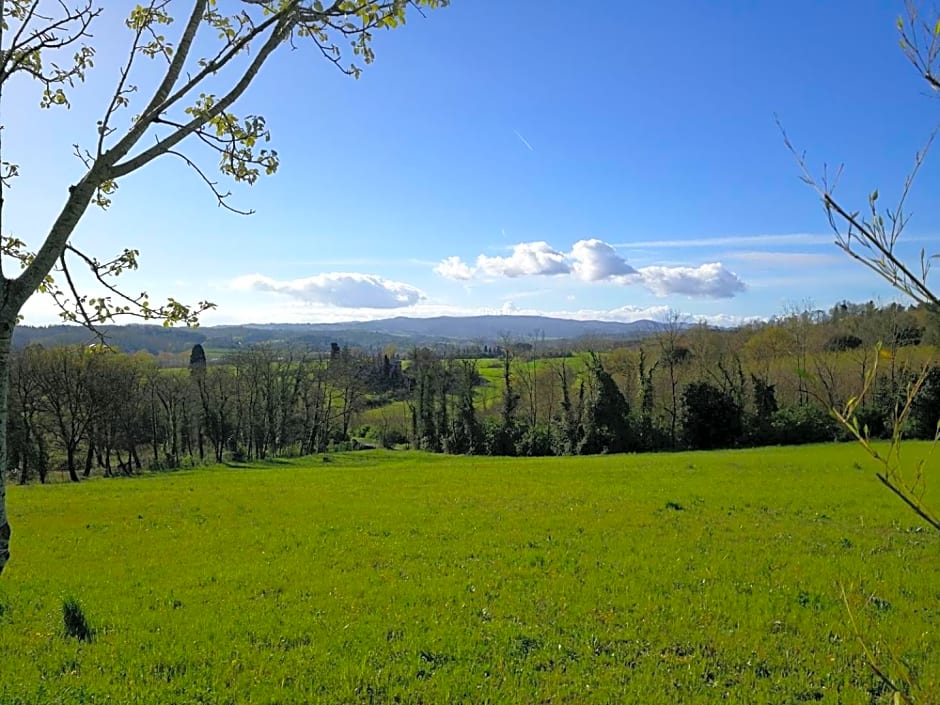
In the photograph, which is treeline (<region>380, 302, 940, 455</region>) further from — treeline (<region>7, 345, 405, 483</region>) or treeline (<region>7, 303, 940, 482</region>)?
treeline (<region>7, 345, 405, 483</region>)

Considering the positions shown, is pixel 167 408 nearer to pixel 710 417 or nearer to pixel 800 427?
pixel 710 417

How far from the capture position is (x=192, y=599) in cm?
961

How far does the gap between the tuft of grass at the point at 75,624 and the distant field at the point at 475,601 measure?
133 mm

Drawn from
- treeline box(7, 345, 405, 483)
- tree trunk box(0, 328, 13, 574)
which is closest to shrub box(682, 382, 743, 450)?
treeline box(7, 345, 405, 483)

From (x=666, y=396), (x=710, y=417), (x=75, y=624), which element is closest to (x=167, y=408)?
(x=666, y=396)

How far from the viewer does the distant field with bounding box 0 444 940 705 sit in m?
6.64

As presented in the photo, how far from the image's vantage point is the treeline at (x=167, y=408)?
40.8 meters

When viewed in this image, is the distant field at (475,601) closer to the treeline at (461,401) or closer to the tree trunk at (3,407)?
the tree trunk at (3,407)

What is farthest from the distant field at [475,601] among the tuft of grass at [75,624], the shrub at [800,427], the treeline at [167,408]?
the treeline at [167,408]

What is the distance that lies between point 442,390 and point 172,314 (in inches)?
2080

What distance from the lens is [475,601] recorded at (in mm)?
9352

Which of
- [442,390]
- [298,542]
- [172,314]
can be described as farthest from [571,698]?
[442,390]

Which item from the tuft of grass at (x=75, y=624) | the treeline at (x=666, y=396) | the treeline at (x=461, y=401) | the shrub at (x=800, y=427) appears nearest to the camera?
the tuft of grass at (x=75, y=624)

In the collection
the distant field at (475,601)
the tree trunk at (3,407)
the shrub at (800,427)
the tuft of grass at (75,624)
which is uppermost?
the tree trunk at (3,407)
